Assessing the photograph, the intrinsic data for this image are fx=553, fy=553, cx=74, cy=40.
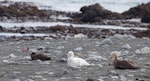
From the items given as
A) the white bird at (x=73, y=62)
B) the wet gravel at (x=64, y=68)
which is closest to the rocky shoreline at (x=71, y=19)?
the wet gravel at (x=64, y=68)

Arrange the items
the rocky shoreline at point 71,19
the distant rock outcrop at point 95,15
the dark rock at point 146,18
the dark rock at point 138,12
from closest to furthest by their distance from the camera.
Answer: the rocky shoreline at point 71,19 → the distant rock outcrop at point 95,15 → the dark rock at point 146,18 → the dark rock at point 138,12

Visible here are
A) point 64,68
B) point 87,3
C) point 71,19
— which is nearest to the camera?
point 64,68

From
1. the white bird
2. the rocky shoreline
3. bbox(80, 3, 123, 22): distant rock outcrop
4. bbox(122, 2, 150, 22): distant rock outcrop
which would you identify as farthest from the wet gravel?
bbox(122, 2, 150, 22): distant rock outcrop

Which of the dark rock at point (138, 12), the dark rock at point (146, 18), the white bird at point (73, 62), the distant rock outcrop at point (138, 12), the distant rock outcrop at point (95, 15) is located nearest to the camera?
the white bird at point (73, 62)

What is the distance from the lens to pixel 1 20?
87.7 feet

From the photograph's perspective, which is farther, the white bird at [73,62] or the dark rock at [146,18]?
the dark rock at [146,18]

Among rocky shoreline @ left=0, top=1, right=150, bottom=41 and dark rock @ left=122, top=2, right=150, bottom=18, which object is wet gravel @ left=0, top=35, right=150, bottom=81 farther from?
dark rock @ left=122, top=2, right=150, bottom=18

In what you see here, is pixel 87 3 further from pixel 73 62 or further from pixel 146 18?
pixel 73 62

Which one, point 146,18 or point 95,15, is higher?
point 95,15

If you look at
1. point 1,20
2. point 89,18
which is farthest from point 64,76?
point 89,18

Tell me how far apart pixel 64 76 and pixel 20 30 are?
1439cm

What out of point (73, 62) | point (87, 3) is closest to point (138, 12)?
point (87, 3)

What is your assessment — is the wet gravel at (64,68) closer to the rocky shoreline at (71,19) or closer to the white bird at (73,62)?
the white bird at (73,62)

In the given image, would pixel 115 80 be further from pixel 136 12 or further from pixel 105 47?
pixel 136 12
